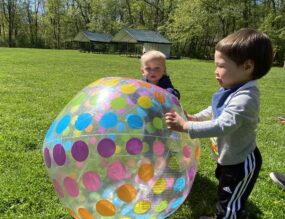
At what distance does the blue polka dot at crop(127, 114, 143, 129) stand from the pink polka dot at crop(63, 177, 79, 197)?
506mm

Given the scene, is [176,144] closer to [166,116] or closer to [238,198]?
[166,116]

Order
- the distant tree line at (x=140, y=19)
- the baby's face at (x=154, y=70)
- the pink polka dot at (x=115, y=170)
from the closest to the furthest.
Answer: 1. the pink polka dot at (x=115, y=170)
2. the baby's face at (x=154, y=70)
3. the distant tree line at (x=140, y=19)

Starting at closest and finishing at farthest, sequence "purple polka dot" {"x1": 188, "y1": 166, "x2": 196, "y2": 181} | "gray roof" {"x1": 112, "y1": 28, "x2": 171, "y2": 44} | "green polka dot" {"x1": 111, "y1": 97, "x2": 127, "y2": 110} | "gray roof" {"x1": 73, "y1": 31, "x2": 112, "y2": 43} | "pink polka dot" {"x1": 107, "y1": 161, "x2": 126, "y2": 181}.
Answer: "pink polka dot" {"x1": 107, "y1": 161, "x2": 126, "y2": 181} < "green polka dot" {"x1": 111, "y1": 97, "x2": 127, "y2": 110} < "purple polka dot" {"x1": 188, "y1": 166, "x2": 196, "y2": 181} < "gray roof" {"x1": 112, "y1": 28, "x2": 171, "y2": 44} < "gray roof" {"x1": 73, "y1": 31, "x2": 112, "y2": 43}

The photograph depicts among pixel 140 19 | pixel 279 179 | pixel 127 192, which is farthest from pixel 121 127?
pixel 140 19

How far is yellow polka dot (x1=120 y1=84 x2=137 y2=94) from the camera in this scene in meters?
2.58

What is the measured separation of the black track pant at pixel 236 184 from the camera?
2750mm

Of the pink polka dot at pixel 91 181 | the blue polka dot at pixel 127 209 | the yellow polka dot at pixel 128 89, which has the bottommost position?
the blue polka dot at pixel 127 209

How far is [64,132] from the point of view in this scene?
249 centimetres

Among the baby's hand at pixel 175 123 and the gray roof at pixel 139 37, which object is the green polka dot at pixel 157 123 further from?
the gray roof at pixel 139 37

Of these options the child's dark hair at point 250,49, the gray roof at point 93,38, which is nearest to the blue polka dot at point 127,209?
the child's dark hair at point 250,49

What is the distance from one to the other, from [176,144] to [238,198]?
65 cm

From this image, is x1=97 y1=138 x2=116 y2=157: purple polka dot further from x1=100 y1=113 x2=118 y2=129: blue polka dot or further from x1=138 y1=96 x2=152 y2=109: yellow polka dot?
x1=138 y1=96 x2=152 y2=109: yellow polka dot

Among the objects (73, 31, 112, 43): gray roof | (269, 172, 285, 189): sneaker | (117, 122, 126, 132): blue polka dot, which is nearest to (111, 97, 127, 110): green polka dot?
(117, 122, 126, 132): blue polka dot

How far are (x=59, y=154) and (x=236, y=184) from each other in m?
1.26
